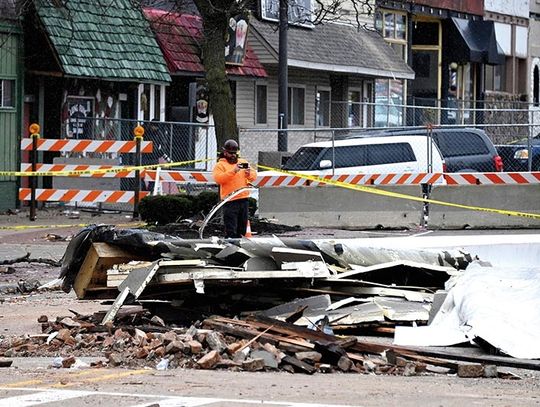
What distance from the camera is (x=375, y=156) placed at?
29.1 m

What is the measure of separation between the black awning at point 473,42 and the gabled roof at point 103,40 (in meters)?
20.4

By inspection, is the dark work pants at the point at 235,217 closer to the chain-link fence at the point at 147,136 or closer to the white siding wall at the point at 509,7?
the chain-link fence at the point at 147,136

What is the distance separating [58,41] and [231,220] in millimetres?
11917

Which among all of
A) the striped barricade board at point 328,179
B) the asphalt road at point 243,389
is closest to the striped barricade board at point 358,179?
the striped barricade board at point 328,179

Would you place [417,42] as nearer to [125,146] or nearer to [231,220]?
[125,146]

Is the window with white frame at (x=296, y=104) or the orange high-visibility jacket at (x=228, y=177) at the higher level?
the window with white frame at (x=296, y=104)

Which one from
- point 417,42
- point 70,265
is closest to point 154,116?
point 417,42

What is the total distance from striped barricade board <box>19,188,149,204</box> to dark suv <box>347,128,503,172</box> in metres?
5.45

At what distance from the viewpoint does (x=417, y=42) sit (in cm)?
5284

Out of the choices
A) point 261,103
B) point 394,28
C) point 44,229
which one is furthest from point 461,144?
point 394,28

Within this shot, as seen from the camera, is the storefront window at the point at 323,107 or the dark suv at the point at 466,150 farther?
the storefront window at the point at 323,107

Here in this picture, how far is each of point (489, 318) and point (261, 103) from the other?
29759mm

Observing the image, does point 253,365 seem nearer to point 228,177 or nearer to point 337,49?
point 228,177

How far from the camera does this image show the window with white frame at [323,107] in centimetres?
4466
